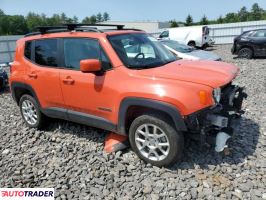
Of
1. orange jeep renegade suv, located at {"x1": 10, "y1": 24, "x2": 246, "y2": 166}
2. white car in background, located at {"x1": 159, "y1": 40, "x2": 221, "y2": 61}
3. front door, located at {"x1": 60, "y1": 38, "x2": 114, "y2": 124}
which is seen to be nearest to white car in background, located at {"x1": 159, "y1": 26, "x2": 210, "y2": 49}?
white car in background, located at {"x1": 159, "y1": 40, "x2": 221, "y2": 61}

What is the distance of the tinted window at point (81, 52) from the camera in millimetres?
4492

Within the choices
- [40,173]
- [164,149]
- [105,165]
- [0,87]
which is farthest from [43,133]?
[0,87]

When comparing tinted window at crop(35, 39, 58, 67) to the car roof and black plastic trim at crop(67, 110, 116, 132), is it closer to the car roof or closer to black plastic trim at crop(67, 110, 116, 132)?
the car roof

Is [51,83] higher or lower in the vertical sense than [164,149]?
higher

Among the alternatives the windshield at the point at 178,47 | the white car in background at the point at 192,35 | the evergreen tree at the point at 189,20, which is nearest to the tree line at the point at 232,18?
the evergreen tree at the point at 189,20

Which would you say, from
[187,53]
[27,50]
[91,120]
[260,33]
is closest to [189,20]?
[260,33]

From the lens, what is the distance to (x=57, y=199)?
12.4ft

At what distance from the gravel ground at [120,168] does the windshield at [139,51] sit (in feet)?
4.57

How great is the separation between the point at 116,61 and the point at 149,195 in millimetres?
1905

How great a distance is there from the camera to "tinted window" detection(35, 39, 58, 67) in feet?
16.7

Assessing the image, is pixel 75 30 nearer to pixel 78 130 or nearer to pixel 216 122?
pixel 78 130

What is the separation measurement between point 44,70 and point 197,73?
8.65 ft

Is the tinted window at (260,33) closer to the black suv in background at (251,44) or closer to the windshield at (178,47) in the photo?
the black suv in background at (251,44)

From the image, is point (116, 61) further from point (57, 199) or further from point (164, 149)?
point (57, 199)
